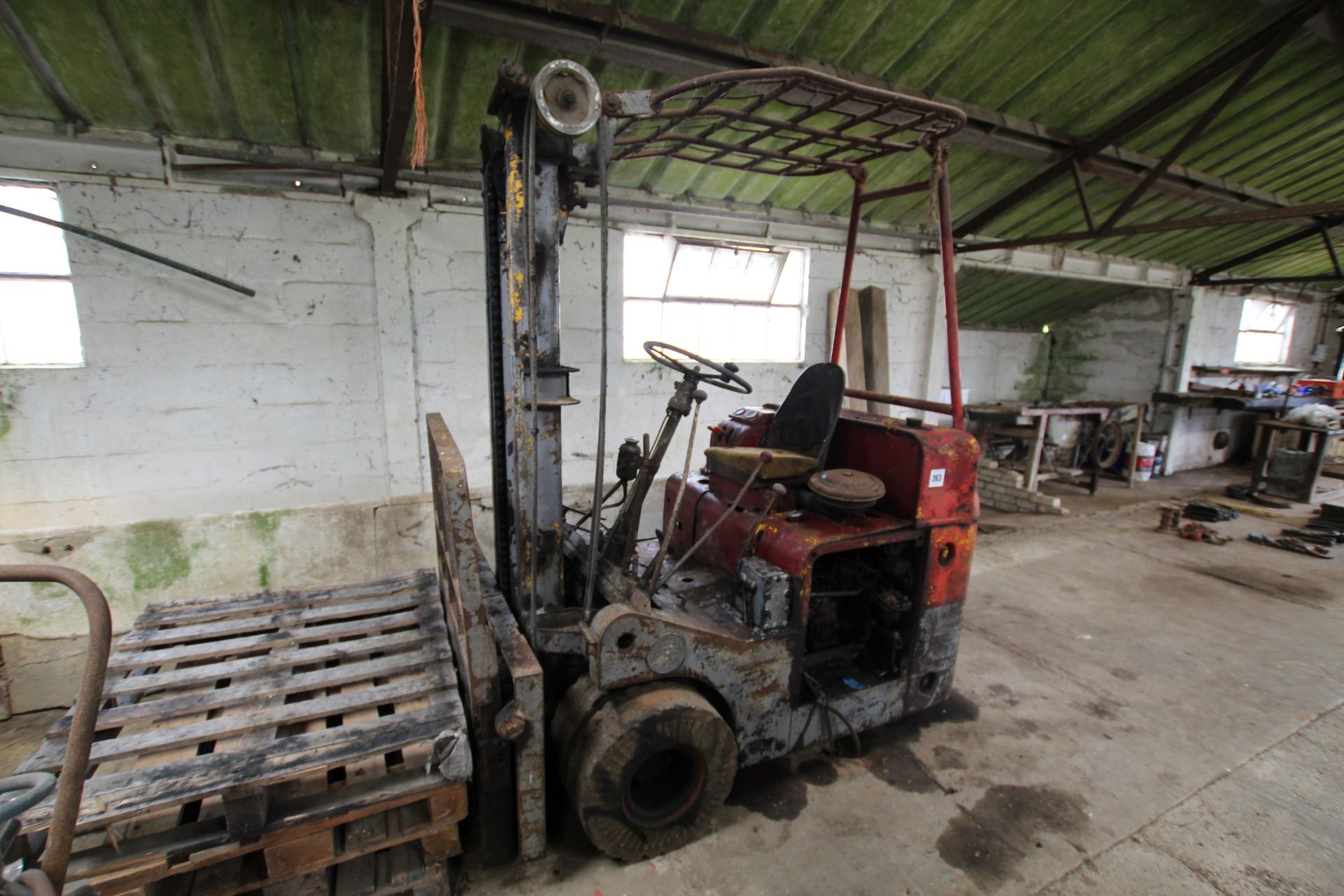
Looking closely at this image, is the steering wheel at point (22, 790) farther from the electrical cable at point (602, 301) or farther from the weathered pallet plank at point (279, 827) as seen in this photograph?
the electrical cable at point (602, 301)

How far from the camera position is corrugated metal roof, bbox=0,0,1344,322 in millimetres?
3246

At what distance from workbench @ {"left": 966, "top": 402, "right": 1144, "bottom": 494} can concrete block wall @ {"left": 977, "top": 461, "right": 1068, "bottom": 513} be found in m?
0.22

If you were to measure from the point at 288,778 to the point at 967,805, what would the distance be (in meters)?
2.88

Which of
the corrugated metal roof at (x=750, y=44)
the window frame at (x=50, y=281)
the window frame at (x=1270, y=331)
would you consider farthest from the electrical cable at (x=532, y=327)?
the window frame at (x=1270, y=331)

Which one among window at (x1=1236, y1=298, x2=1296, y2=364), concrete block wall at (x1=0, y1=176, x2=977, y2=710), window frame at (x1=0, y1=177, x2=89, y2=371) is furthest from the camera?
window at (x1=1236, y1=298, x2=1296, y2=364)

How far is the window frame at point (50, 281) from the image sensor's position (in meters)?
3.61

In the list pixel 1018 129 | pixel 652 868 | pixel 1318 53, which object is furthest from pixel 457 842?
pixel 1318 53

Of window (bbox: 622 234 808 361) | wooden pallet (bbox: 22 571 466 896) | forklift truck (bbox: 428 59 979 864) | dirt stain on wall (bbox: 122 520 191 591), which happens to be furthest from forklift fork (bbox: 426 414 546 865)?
window (bbox: 622 234 808 361)

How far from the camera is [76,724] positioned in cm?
102

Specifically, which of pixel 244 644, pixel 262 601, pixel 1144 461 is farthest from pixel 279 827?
pixel 1144 461

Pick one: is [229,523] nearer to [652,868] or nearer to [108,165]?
[108,165]

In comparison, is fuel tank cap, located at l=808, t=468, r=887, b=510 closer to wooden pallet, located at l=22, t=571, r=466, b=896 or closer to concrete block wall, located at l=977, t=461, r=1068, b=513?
wooden pallet, located at l=22, t=571, r=466, b=896

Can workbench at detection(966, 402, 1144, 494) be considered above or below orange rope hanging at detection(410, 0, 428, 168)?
below

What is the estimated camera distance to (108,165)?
366cm
